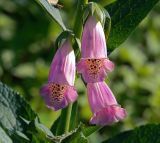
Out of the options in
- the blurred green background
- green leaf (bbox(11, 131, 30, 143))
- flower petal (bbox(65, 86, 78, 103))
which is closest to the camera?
flower petal (bbox(65, 86, 78, 103))

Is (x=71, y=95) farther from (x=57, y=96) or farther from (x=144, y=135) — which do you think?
(x=144, y=135)

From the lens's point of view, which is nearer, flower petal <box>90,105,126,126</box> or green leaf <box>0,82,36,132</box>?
flower petal <box>90,105,126,126</box>

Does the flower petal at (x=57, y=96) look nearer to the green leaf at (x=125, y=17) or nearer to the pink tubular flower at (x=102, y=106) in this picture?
the pink tubular flower at (x=102, y=106)

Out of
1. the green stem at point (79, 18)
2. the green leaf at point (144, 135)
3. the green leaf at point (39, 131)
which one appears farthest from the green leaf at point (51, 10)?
the green leaf at point (144, 135)

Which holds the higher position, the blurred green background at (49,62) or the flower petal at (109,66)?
the flower petal at (109,66)

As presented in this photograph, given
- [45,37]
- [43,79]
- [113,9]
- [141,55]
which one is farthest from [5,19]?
[113,9]

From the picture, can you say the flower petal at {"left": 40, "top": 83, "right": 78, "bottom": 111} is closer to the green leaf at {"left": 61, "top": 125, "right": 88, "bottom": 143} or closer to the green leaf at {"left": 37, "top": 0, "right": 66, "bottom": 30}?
the green leaf at {"left": 61, "top": 125, "right": 88, "bottom": 143}

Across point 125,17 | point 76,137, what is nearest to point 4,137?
point 76,137

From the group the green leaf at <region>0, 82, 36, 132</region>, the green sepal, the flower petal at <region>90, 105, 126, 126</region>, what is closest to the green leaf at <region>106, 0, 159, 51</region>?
the green sepal
